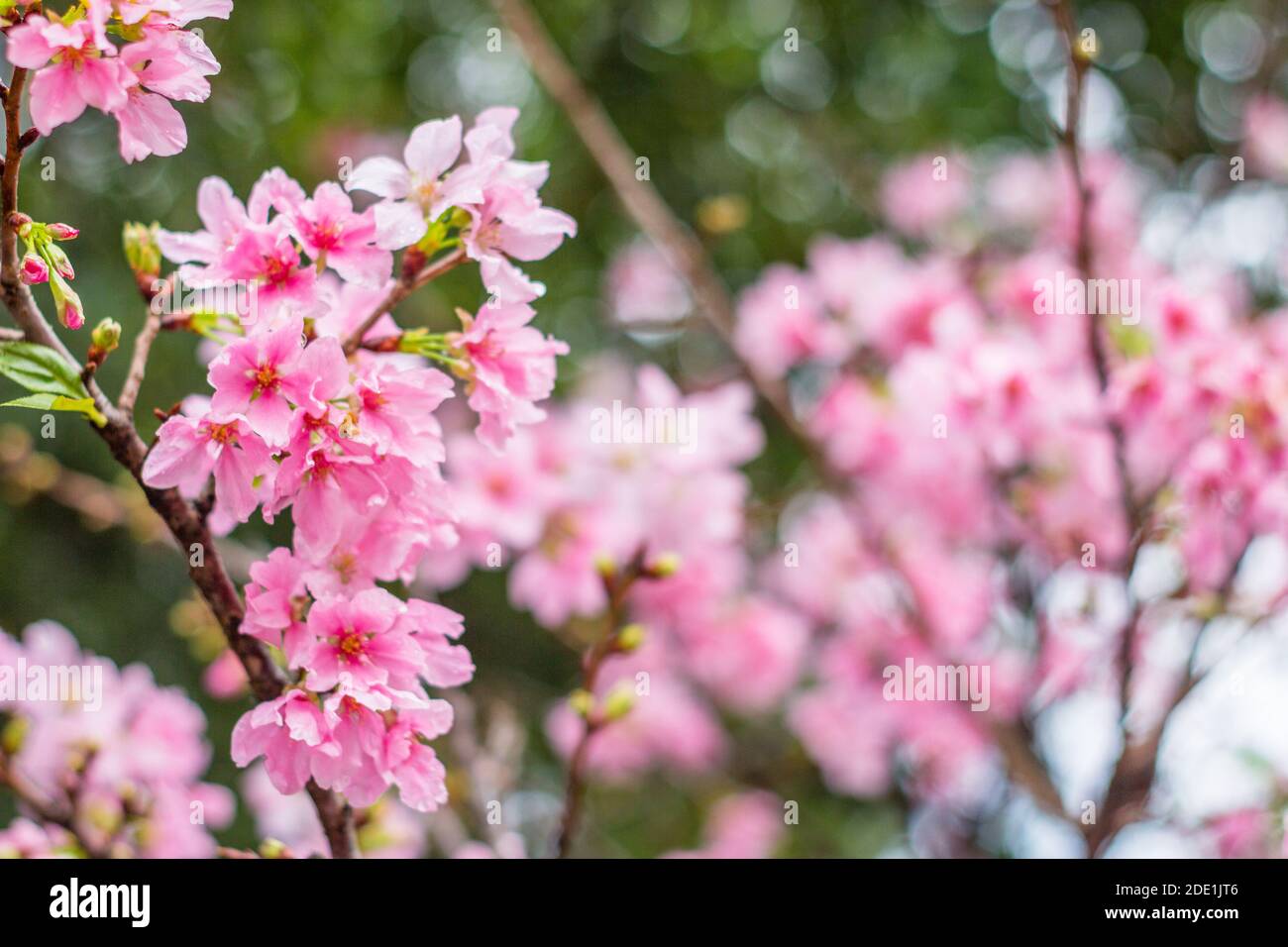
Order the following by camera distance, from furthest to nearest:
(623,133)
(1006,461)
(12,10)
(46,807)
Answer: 1. (623,133)
2. (1006,461)
3. (46,807)
4. (12,10)

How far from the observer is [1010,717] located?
2299 millimetres

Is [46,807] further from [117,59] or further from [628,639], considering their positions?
[117,59]

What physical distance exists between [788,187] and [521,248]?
2.46 meters

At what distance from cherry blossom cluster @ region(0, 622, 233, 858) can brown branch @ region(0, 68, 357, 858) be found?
39 centimetres

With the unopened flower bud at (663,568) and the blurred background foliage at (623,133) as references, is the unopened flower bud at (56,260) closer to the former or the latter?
the unopened flower bud at (663,568)

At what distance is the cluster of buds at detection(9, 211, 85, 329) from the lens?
843 mm

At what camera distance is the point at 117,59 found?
85 centimetres

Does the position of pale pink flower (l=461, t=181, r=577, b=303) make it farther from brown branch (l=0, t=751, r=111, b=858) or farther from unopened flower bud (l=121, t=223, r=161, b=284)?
brown branch (l=0, t=751, r=111, b=858)

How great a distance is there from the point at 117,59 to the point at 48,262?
0.16 meters

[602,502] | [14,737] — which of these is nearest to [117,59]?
[14,737]

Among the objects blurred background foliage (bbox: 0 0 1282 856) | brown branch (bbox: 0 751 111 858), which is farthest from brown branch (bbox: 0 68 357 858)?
blurred background foliage (bbox: 0 0 1282 856)

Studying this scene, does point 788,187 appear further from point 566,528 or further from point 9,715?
point 9,715

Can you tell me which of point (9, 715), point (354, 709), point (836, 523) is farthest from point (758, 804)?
point (354, 709)

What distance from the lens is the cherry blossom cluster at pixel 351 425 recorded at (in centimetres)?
87
